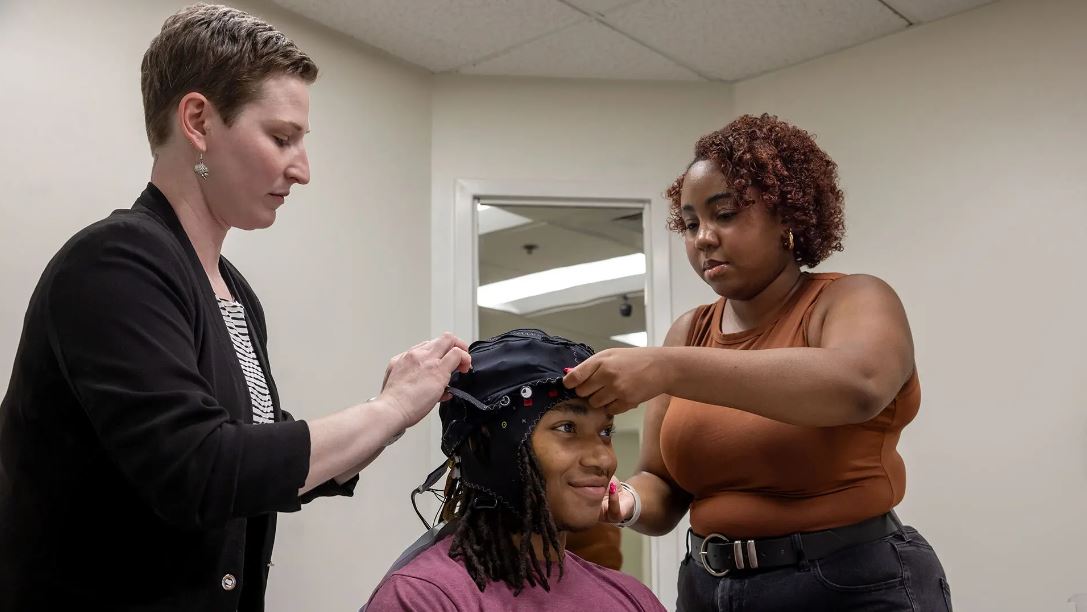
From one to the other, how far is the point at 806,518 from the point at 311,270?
196 centimetres

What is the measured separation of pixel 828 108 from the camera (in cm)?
371

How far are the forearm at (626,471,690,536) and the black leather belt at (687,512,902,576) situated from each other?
0.57 ft

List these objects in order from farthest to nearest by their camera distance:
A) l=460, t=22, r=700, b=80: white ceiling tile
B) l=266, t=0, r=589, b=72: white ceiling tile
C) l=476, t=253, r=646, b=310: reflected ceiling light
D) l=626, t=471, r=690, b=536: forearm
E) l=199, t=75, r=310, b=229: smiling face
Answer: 1. l=476, t=253, r=646, b=310: reflected ceiling light
2. l=460, t=22, r=700, b=80: white ceiling tile
3. l=266, t=0, r=589, b=72: white ceiling tile
4. l=626, t=471, r=690, b=536: forearm
5. l=199, t=75, r=310, b=229: smiling face

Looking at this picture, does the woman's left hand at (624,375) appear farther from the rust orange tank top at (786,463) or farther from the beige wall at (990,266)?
the beige wall at (990,266)

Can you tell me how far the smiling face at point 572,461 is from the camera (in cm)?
179

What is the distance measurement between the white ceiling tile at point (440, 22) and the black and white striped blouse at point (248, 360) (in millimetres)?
1883

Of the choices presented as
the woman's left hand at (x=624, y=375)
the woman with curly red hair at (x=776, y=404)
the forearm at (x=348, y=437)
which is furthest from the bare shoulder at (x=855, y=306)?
the forearm at (x=348, y=437)

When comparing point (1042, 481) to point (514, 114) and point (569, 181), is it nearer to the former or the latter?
point (569, 181)

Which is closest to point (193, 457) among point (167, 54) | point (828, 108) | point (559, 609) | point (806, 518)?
point (167, 54)

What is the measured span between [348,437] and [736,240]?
0.92 metres

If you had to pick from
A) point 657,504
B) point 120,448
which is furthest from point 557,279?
point 120,448

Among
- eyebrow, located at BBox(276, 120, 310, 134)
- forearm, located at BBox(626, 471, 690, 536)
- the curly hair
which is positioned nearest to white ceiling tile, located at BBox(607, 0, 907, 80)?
the curly hair

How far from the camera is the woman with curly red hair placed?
1689mm

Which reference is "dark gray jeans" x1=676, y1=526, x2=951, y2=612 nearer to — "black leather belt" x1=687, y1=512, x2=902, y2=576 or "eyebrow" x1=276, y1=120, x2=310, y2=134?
"black leather belt" x1=687, y1=512, x2=902, y2=576
